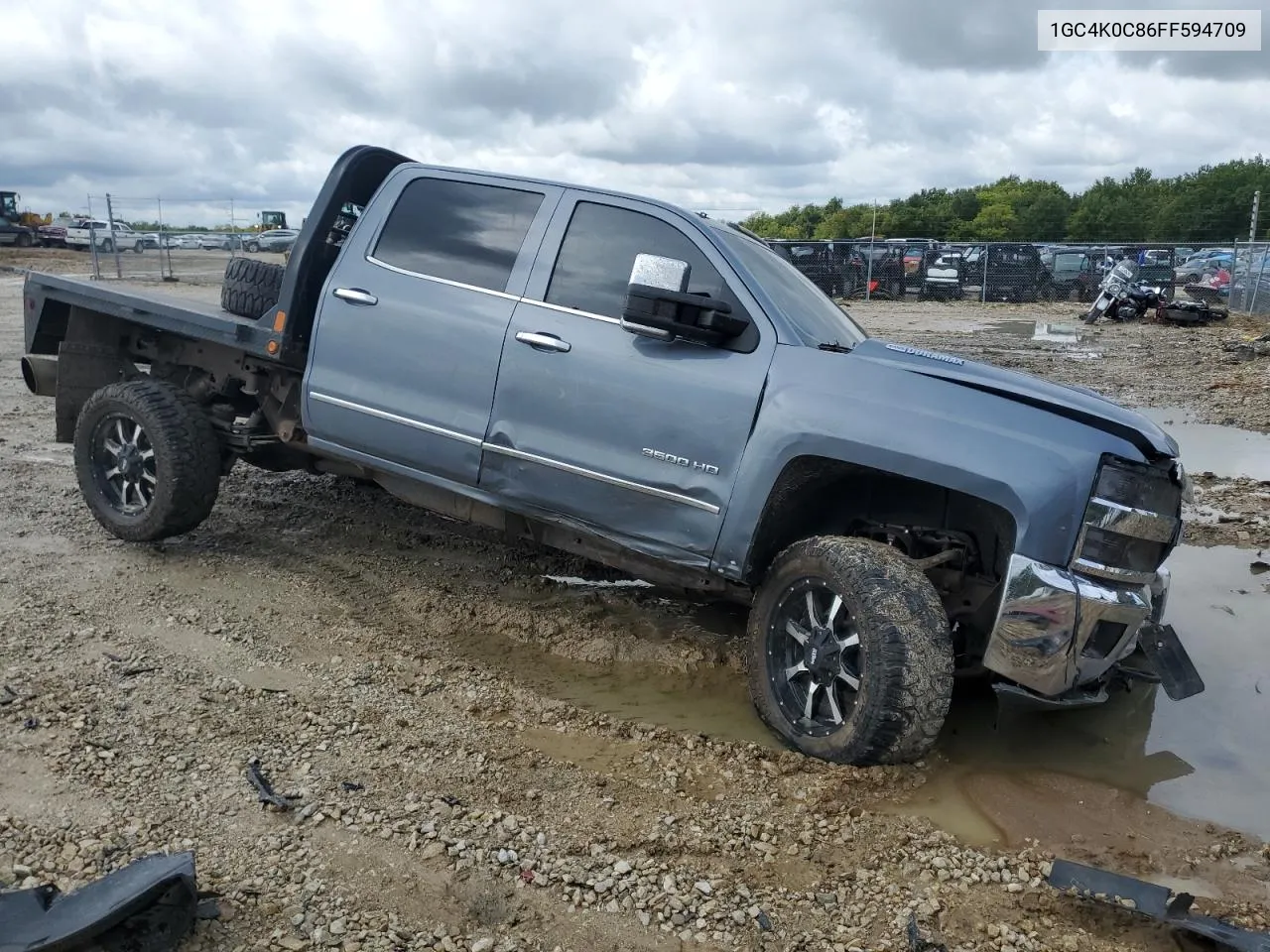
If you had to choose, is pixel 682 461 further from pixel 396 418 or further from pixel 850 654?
pixel 396 418

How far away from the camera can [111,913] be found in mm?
2400

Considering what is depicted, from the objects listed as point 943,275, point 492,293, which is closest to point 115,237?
point 943,275

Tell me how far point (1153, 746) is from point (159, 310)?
5002mm

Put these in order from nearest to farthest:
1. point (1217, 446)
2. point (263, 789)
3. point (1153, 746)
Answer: point (263, 789) < point (1153, 746) < point (1217, 446)

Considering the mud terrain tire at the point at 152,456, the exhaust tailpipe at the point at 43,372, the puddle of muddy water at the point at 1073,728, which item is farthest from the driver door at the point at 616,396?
the exhaust tailpipe at the point at 43,372

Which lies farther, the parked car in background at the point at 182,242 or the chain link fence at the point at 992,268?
the chain link fence at the point at 992,268

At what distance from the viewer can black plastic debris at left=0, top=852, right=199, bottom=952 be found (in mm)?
2371

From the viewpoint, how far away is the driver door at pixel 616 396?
3.90 m

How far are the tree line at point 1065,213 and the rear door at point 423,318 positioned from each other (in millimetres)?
29300

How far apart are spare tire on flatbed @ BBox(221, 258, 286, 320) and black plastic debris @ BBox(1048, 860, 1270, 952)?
445 cm

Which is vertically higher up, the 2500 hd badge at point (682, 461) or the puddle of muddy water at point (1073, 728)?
the 2500 hd badge at point (682, 461)

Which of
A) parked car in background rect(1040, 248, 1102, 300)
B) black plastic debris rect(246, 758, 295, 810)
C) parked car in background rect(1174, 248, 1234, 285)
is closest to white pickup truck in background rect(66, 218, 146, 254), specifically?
parked car in background rect(1040, 248, 1102, 300)

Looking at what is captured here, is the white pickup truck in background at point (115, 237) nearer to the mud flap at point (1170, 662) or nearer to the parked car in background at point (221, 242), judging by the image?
the parked car in background at point (221, 242)

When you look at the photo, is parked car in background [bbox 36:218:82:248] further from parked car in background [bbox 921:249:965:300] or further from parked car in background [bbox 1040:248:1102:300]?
parked car in background [bbox 1040:248:1102:300]
